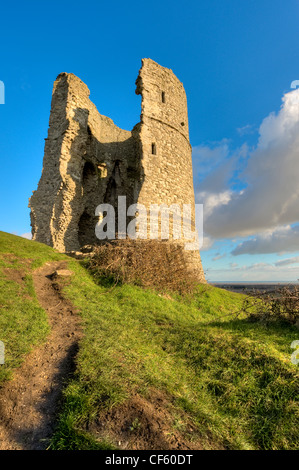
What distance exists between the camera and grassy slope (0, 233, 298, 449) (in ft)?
7.65

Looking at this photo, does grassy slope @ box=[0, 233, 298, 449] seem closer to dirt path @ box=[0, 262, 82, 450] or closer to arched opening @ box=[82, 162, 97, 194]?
dirt path @ box=[0, 262, 82, 450]

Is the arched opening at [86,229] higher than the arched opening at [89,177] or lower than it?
lower

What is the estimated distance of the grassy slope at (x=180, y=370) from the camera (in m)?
2.33

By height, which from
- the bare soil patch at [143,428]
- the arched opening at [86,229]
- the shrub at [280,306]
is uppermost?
the arched opening at [86,229]

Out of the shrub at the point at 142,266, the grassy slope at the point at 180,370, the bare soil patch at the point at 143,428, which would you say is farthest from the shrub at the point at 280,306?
the shrub at the point at 142,266

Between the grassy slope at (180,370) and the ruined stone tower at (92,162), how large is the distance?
7241mm

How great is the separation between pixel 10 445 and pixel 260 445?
8.24ft

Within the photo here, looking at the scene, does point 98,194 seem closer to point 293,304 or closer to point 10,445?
point 293,304

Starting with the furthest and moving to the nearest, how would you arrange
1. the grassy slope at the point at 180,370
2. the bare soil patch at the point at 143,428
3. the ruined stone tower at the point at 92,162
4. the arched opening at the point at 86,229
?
the arched opening at the point at 86,229 < the ruined stone tower at the point at 92,162 < the grassy slope at the point at 180,370 < the bare soil patch at the point at 143,428

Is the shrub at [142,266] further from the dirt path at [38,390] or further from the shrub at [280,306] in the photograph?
the shrub at [280,306]

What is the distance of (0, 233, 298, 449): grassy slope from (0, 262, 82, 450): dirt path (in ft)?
0.63

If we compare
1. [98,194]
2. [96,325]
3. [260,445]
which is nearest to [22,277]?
[96,325]

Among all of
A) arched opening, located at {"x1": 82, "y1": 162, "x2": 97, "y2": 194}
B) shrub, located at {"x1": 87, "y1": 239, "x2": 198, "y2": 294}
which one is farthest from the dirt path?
arched opening, located at {"x1": 82, "y1": 162, "x2": 97, "y2": 194}

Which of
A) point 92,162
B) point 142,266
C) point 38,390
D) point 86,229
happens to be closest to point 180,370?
point 38,390
